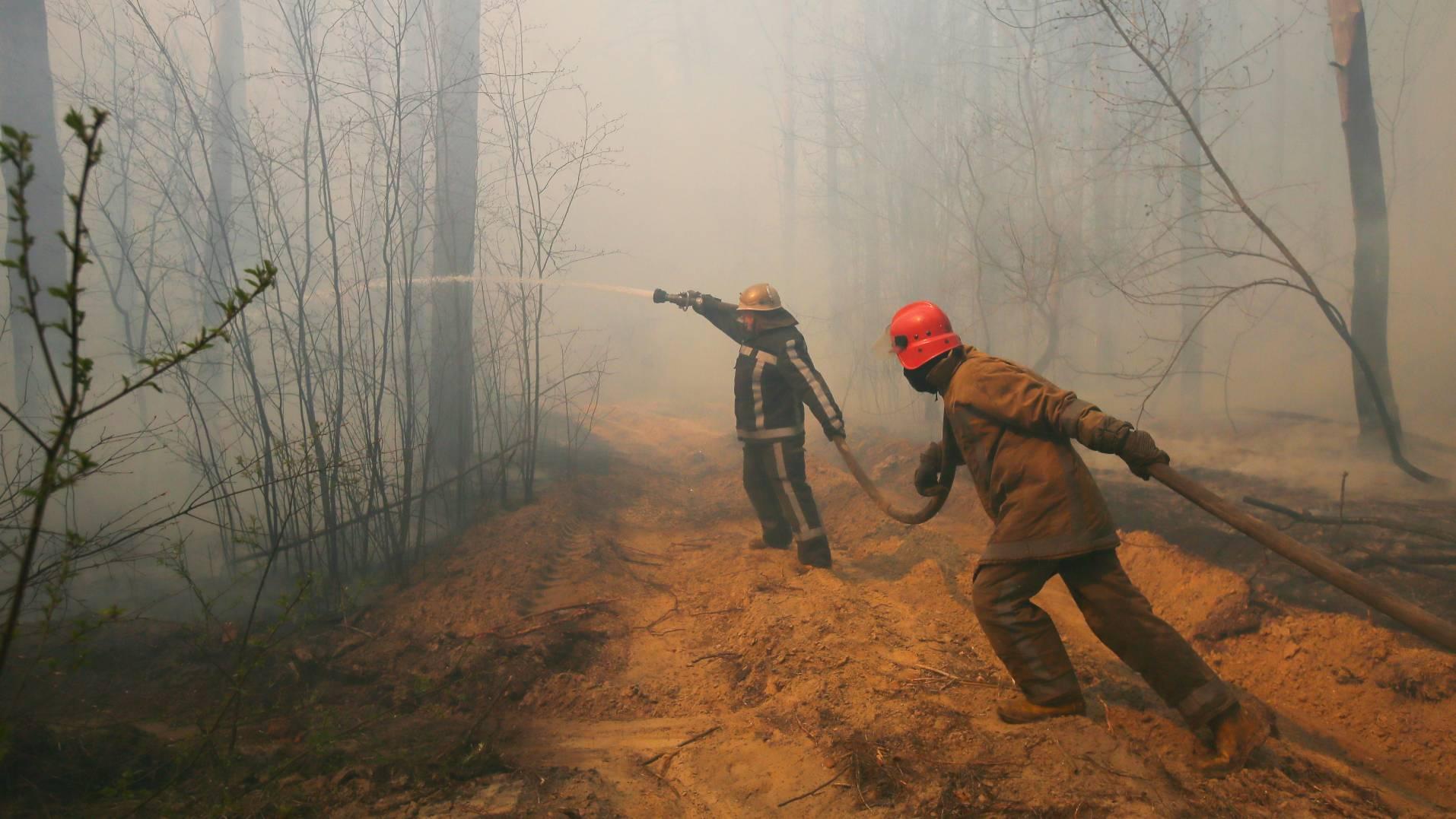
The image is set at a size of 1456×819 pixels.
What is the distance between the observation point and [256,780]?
9.20 feet

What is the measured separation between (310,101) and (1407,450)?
38.5 feet

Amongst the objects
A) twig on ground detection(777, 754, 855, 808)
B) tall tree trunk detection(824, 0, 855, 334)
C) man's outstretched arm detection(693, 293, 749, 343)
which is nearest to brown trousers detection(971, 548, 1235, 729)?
twig on ground detection(777, 754, 855, 808)

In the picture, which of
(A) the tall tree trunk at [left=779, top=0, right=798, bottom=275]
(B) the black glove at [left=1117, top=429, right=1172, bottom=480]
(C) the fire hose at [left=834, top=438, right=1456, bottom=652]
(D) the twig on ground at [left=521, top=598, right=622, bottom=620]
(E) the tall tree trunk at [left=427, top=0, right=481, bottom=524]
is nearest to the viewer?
(C) the fire hose at [left=834, top=438, right=1456, bottom=652]

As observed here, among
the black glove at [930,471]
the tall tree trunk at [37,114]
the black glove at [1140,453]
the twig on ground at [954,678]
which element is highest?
the tall tree trunk at [37,114]

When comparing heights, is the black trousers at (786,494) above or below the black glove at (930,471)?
below

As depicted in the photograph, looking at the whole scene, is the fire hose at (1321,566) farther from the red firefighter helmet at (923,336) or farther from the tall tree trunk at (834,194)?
the tall tree trunk at (834,194)

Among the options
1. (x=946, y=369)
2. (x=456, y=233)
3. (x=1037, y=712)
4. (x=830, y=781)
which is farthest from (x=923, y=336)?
(x=456, y=233)

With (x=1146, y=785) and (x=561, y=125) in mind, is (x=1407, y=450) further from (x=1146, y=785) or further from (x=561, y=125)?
(x=561, y=125)

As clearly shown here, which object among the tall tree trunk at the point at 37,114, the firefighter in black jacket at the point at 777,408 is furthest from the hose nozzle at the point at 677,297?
the tall tree trunk at the point at 37,114

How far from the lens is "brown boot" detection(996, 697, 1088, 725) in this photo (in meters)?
3.18

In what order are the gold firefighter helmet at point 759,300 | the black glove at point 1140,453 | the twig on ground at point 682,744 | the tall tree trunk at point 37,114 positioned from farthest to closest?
the tall tree trunk at point 37,114, the gold firefighter helmet at point 759,300, the twig on ground at point 682,744, the black glove at point 1140,453

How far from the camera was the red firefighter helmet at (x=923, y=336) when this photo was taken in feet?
11.5

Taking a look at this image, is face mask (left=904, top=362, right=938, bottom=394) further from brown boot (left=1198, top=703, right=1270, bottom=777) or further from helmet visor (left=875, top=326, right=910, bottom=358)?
brown boot (left=1198, top=703, right=1270, bottom=777)

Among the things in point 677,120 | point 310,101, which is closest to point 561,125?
point 677,120
